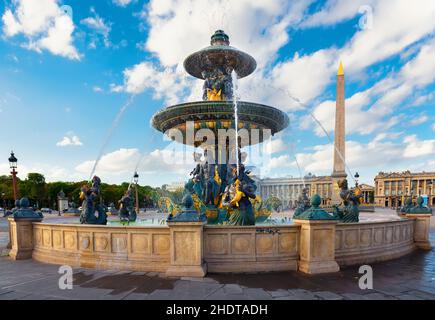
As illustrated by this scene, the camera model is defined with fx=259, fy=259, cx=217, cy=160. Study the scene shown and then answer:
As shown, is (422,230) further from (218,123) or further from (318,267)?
(218,123)

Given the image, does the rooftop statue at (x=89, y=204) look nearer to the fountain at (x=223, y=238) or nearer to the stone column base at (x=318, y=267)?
the fountain at (x=223, y=238)

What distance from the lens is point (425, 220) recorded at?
9641 mm

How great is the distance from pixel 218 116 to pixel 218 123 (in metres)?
0.76

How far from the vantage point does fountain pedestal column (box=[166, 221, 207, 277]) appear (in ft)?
20.2

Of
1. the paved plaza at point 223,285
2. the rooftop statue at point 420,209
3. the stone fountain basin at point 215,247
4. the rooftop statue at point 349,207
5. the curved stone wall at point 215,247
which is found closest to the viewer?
the paved plaza at point 223,285

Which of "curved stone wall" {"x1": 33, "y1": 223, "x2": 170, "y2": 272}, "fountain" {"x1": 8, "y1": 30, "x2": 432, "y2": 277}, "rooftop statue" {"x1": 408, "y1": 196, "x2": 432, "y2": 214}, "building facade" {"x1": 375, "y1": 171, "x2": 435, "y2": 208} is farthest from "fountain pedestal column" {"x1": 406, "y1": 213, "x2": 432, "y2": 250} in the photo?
"building facade" {"x1": 375, "y1": 171, "x2": 435, "y2": 208}

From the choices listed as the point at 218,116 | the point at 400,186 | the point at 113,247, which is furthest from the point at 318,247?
the point at 400,186

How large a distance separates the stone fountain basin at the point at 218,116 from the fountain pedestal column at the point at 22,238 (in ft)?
23.4

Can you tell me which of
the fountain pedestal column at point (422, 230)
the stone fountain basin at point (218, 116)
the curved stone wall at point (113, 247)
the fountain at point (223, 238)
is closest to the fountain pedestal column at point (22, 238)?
the fountain at point (223, 238)

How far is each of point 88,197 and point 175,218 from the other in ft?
16.5

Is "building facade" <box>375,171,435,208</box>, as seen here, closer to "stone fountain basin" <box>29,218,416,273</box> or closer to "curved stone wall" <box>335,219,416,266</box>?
"curved stone wall" <box>335,219,416,266</box>

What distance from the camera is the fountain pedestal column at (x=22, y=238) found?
833cm

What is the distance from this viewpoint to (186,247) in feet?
20.4
